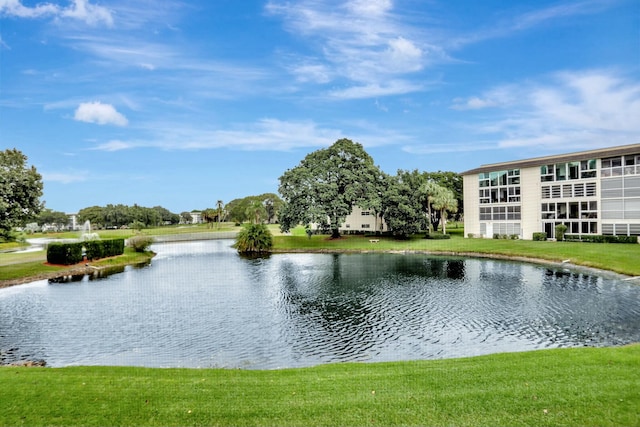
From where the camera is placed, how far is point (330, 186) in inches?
2320

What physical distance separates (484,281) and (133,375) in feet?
84.3

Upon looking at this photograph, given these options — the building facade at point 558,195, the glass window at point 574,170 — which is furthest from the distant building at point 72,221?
the glass window at point 574,170

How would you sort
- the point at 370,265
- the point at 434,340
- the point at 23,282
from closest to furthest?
1. the point at 434,340
2. the point at 23,282
3. the point at 370,265

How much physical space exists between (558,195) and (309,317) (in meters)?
45.6

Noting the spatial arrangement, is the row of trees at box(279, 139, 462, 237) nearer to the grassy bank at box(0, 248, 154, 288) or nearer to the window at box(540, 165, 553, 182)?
the window at box(540, 165, 553, 182)

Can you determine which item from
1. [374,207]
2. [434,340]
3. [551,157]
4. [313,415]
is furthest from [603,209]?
[313,415]

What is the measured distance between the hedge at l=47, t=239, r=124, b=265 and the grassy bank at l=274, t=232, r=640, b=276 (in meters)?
22.6

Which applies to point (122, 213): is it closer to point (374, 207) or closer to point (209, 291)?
point (374, 207)

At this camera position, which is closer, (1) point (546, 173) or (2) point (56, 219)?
(1) point (546, 173)

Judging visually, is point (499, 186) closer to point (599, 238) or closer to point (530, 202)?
point (530, 202)

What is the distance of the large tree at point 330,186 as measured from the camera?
58.2 m

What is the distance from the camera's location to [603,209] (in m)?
47.3

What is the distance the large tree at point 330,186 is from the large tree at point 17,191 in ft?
110

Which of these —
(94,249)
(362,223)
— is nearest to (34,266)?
(94,249)
